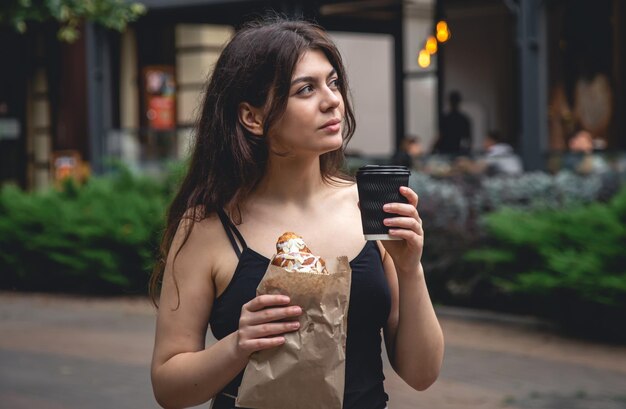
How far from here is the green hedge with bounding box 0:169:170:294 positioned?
14.4 meters

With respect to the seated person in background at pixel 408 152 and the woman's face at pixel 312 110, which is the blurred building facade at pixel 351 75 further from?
the woman's face at pixel 312 110

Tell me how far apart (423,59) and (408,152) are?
2727 mm

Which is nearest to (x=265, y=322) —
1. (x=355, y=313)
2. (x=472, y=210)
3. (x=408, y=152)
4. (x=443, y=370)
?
(x=355, y=313)

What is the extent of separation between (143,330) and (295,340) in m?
9.24

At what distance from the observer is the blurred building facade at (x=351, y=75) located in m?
19.2

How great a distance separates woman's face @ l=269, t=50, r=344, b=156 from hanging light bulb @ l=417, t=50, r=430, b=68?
17.9 meters

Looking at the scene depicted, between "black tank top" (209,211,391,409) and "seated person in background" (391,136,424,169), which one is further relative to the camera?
"seated person in background" (391,136,424,169)

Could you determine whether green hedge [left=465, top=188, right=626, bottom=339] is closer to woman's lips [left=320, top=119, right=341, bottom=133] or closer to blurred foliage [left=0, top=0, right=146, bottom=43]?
blurred foliage [left=0, top=0, right=146, bottom=43]

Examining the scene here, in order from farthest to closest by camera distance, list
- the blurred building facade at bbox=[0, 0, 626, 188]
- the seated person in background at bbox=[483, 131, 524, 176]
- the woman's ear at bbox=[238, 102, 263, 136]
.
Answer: the blurred building facade at bbox=[0, 0, 626, 188], the seated person in background at bbox=[483, 131, 524, 176], the woman's ear at bbox=[238, 102, 263, 136]

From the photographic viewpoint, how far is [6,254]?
15359mm

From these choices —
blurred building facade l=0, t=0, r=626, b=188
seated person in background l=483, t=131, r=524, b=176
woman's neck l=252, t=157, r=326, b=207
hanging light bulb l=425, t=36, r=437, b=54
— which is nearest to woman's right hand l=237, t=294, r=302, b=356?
woman's neck l=252, t=157, r=326, b=207

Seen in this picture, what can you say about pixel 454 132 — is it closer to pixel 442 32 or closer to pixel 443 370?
pixel 442 32

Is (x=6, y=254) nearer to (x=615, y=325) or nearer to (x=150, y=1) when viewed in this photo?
(x=150, y=1)

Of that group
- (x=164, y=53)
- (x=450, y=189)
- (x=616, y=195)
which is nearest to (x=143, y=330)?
(x=450, y=189)
